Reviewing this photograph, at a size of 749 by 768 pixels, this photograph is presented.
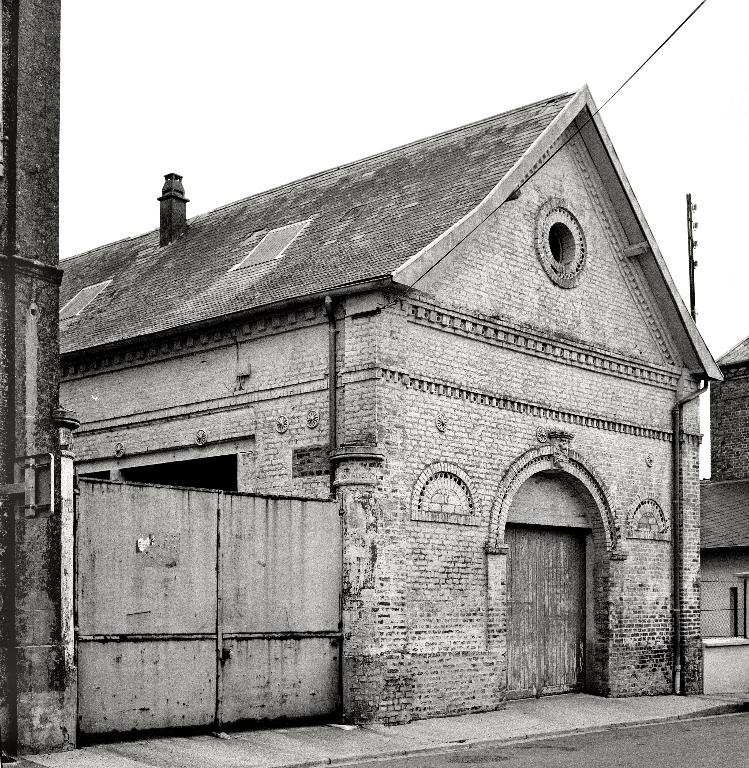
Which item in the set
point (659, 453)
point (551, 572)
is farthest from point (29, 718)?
point (659, 453)

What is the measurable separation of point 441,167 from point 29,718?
35.3ft

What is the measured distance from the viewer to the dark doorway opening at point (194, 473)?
1794 centimetres

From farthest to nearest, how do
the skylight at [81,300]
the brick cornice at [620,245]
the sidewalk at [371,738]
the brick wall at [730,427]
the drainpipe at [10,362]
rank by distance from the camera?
1. the brick wall at [730,427]
2. the skylight at [81,300]
3. the brick cornice at [620,245]
4. the sidewalk at [371,738]
5. the drainpipe at [10,362]

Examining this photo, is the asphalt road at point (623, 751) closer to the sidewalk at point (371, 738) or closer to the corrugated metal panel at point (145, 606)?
the sidewalk at point (371, 738)

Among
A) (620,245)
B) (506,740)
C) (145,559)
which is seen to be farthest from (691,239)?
(145,559)

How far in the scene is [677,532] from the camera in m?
20.1

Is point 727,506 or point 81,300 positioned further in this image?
point 727,506

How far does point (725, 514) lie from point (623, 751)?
47.8 feet

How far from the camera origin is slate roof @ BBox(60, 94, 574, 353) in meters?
16.6

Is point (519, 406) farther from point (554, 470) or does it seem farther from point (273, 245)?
point (273, 245)

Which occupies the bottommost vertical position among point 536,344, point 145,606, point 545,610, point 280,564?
point 545,610

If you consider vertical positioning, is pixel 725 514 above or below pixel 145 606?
above

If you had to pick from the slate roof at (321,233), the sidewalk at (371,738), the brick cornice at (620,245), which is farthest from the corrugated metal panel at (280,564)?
the brick cornice at (620,245)

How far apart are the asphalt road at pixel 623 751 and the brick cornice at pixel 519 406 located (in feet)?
15.1
